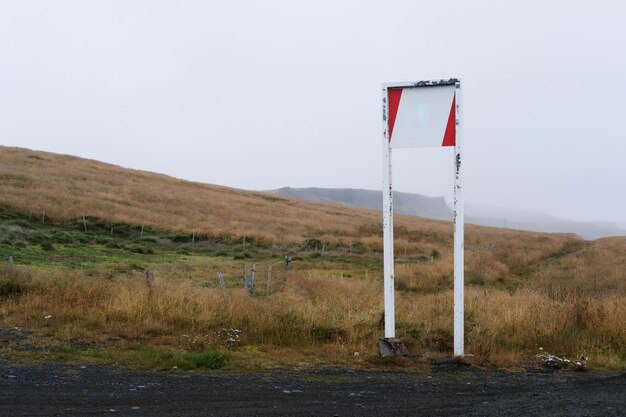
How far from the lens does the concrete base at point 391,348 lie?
665cm

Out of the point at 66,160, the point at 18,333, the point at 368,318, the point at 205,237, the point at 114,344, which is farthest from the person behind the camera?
the point at 66,160

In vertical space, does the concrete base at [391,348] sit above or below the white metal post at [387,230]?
below

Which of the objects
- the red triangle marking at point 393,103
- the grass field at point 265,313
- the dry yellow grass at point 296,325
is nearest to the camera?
the red triangle marking at point 393,103

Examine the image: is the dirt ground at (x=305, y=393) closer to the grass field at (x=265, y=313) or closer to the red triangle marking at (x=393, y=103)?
the grass field at (x=265, y=313)

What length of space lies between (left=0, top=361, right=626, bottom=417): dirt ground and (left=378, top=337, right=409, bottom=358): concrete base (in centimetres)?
50

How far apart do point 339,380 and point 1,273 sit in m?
8.46

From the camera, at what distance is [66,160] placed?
6881 cm

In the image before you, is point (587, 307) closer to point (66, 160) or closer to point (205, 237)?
point (205, 237)

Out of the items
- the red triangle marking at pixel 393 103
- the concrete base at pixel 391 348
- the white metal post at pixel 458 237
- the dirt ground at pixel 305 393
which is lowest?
the dirt ground at pixel 305 393

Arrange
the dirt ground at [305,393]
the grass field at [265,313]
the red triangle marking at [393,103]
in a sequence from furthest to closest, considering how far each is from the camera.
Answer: the grass field at [265,313]
the red triangle marking at [393,103]
the dirt ground at [305,393]

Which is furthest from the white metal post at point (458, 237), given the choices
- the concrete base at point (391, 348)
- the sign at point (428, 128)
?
the concrete base at point (391, 348)

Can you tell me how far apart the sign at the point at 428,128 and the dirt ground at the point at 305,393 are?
3.19 feet

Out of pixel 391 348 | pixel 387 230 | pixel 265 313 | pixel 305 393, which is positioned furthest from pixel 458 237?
pixel 265 313

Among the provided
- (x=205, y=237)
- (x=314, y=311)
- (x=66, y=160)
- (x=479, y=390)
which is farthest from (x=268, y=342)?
(x=66, y=160)
